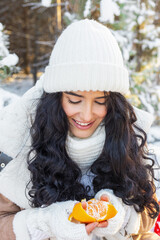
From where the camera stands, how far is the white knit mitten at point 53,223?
1.29m

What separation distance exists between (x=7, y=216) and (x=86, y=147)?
2.05ft

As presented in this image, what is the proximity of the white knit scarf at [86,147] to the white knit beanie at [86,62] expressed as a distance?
359 millimetres

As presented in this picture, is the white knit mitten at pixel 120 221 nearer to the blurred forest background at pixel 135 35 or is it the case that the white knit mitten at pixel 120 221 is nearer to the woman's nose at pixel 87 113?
the woman's nose at pixel 87 113

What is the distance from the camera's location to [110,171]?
5.19 feet

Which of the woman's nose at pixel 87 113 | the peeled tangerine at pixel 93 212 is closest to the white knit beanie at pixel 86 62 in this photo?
the woman's nose at pixel 87 113

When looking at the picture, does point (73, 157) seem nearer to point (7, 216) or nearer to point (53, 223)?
point (53, 223)

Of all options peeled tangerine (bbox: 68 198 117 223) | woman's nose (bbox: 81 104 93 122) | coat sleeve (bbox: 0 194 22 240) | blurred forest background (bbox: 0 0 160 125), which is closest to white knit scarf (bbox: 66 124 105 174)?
woman's nose (bbox: 81 104 93 122)

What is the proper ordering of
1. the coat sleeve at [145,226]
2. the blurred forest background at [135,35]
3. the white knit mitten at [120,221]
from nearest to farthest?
1. the white knit mitten at [120,221]
2. the coat sleeve at [145,226]
3. the blurred forest background at [135,35]

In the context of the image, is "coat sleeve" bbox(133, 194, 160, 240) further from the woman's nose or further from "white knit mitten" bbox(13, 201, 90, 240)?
the woman's nose

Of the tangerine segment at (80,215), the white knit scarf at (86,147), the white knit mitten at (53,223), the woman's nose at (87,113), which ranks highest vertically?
the woman's nose at (87,113)

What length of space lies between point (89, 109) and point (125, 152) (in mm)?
378

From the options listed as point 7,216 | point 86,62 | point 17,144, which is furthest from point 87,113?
point 7,216

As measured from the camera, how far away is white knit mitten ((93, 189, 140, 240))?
1.38m

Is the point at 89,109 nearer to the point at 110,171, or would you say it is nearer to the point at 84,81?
the point at 84,81
